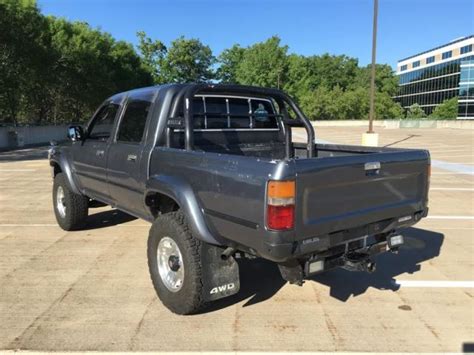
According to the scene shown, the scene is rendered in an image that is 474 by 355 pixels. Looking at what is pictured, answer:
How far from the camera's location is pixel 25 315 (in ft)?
13.8

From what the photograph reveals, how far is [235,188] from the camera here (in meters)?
3.46

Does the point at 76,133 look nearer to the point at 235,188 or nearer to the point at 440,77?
the point at 235,188

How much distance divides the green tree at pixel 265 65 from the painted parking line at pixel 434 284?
80.3 meters

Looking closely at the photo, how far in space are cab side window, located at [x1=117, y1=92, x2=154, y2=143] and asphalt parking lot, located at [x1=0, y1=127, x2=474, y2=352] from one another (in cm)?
148

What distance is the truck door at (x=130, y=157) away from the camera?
4.73 meters

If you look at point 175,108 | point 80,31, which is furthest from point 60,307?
point 80,31

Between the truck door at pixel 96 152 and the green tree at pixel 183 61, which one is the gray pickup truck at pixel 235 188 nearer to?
the truck door at pixel 96 152

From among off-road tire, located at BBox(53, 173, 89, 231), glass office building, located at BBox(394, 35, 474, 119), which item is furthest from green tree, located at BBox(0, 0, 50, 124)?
glass office building, located at BBox(394, 35, 474, 119)

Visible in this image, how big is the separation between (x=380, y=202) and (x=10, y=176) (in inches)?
487

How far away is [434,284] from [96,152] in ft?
13.0

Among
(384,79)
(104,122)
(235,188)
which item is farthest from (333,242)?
(384,79)

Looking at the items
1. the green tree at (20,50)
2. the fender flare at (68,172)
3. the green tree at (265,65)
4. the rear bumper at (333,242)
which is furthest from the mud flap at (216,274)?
the green tree at (265,65)

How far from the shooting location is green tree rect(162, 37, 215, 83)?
2936 inches

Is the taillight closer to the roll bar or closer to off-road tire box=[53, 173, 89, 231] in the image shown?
the roll bar
